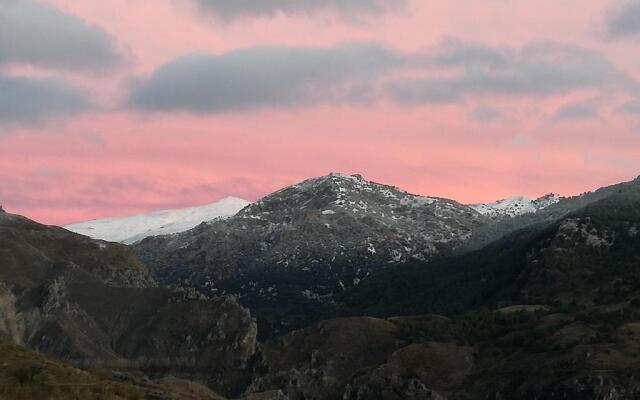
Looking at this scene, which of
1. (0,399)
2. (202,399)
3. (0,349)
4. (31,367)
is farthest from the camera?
(202,399)

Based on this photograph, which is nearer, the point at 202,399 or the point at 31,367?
the point at 31,367

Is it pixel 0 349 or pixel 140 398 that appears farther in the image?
pixel 0 349

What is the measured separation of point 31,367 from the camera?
104625 mm

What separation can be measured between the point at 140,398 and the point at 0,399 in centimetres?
1818

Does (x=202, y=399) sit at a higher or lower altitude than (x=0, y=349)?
lower

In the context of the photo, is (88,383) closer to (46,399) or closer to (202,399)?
(46,399)

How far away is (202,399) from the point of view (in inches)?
5851

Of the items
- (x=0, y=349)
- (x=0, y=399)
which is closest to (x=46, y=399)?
(x=0, y=399)

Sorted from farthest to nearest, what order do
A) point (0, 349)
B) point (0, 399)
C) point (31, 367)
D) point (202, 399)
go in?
point (202, 399) → point (0, 349) → point (31, 367) → point (0, 399)

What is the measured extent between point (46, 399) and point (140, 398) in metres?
13.1

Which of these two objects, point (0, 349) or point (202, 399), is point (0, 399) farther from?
point (202, 399)

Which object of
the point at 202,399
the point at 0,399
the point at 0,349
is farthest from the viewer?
the point at 202,399

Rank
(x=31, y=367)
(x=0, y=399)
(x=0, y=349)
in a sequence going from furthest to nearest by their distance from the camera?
(x=0, y=349) → (x=31, y=367) → (x=0, y=399)

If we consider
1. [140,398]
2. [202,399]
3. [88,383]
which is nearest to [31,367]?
[88,383]
